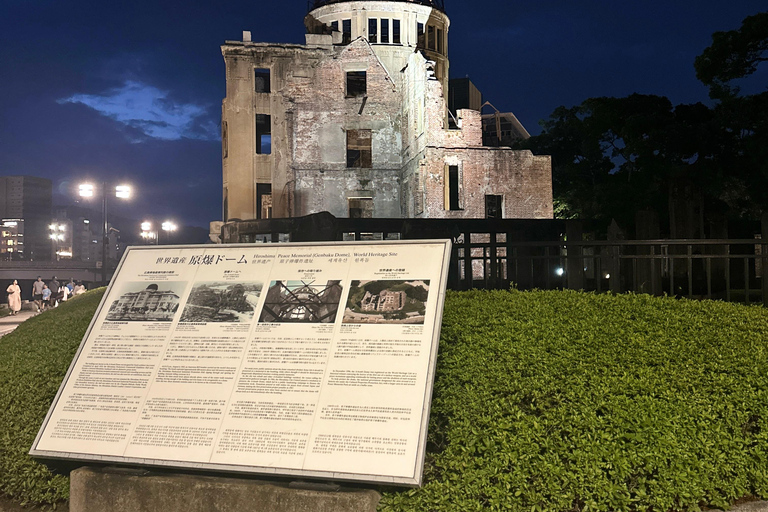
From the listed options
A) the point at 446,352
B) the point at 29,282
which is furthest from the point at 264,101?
the point at 29,282

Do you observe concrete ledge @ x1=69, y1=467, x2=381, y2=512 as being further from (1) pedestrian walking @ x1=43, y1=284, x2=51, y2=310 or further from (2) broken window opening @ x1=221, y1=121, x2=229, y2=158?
(2) broken window opening @ x1=221, y1=121, x2=229, y2=158

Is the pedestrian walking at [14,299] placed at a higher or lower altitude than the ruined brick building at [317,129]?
lower

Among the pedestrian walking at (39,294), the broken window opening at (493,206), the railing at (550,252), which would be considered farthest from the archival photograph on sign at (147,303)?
the broken window opening at (493,206)

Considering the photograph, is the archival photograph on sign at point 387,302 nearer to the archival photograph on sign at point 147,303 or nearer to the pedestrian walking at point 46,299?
the archival photograph on sign at point 147,303

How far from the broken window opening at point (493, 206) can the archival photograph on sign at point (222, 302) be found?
25.8 meters

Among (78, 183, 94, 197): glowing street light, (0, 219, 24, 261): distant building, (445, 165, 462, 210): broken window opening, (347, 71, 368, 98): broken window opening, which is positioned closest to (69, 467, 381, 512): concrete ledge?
(78, 183, 94, 197): glowing street light

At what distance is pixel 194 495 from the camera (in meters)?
4.10

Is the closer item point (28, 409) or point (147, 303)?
point (147, 303)

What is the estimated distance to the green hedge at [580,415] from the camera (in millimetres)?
4074

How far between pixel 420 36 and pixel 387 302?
123 ft

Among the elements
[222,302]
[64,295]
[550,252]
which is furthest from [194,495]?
[64,295]

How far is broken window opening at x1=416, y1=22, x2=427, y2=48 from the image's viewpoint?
38.7 metres

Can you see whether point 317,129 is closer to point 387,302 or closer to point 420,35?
point 420,35

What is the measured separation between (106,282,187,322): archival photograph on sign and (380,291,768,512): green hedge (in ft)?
→ 6.75
